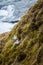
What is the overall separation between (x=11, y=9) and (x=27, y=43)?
40336 mm

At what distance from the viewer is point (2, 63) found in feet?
23.8

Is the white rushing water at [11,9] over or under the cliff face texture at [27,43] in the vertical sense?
over

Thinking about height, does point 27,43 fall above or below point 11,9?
below

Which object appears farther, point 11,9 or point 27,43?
point 11,9

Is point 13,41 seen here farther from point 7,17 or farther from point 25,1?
point 25,1

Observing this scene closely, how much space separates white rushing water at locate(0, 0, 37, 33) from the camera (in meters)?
41.7

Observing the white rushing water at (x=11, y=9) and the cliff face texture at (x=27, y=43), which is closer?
the cliff face texture at (x=27, y=43)

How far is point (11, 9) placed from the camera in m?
47.1

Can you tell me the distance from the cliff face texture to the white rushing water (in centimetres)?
2732

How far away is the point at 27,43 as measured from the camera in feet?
23.0

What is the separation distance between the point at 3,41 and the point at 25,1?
45963mm

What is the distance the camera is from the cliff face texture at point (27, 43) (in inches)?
257

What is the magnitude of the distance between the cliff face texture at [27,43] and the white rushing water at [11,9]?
89.6 feet

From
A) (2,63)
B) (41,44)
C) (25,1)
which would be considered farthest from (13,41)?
(25,1)
